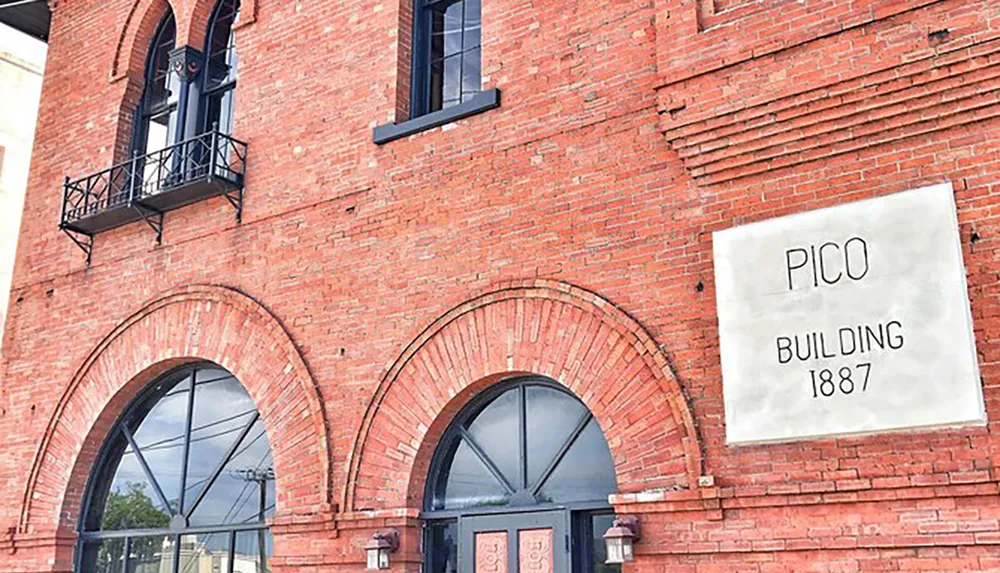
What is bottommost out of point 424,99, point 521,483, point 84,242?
point 521,483

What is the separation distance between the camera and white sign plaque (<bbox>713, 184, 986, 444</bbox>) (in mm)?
6109

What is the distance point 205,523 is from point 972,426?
6811 mm

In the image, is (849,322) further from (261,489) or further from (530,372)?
(261,489)

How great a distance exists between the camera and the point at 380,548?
7.93 m

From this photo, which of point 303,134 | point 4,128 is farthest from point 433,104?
point 4,128

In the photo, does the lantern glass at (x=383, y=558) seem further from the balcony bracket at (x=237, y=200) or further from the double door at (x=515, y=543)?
the balcony bracket at (x=237, y=200)

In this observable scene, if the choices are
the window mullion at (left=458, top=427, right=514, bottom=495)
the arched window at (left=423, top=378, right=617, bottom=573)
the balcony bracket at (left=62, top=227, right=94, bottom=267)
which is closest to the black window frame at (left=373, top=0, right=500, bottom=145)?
the arched window at (left=423, top=378, right=617, bottom=573)

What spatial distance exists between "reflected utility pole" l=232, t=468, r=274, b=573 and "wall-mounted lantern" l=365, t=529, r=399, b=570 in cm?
161

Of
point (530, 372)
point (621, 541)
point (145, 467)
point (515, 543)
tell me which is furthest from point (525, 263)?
point (145, 467)

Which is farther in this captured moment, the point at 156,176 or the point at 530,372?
the point at 156,176

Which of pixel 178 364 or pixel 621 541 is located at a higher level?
pixel 178 364

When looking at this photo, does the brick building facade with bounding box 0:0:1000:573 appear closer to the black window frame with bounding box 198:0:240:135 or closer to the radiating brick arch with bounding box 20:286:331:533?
the radiating brick arch with bounding box 20:286:331:533

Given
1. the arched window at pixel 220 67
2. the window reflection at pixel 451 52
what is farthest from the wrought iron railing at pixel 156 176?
the window reflection at pixel 451 52

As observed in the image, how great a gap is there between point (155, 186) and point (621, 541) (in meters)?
6.93
